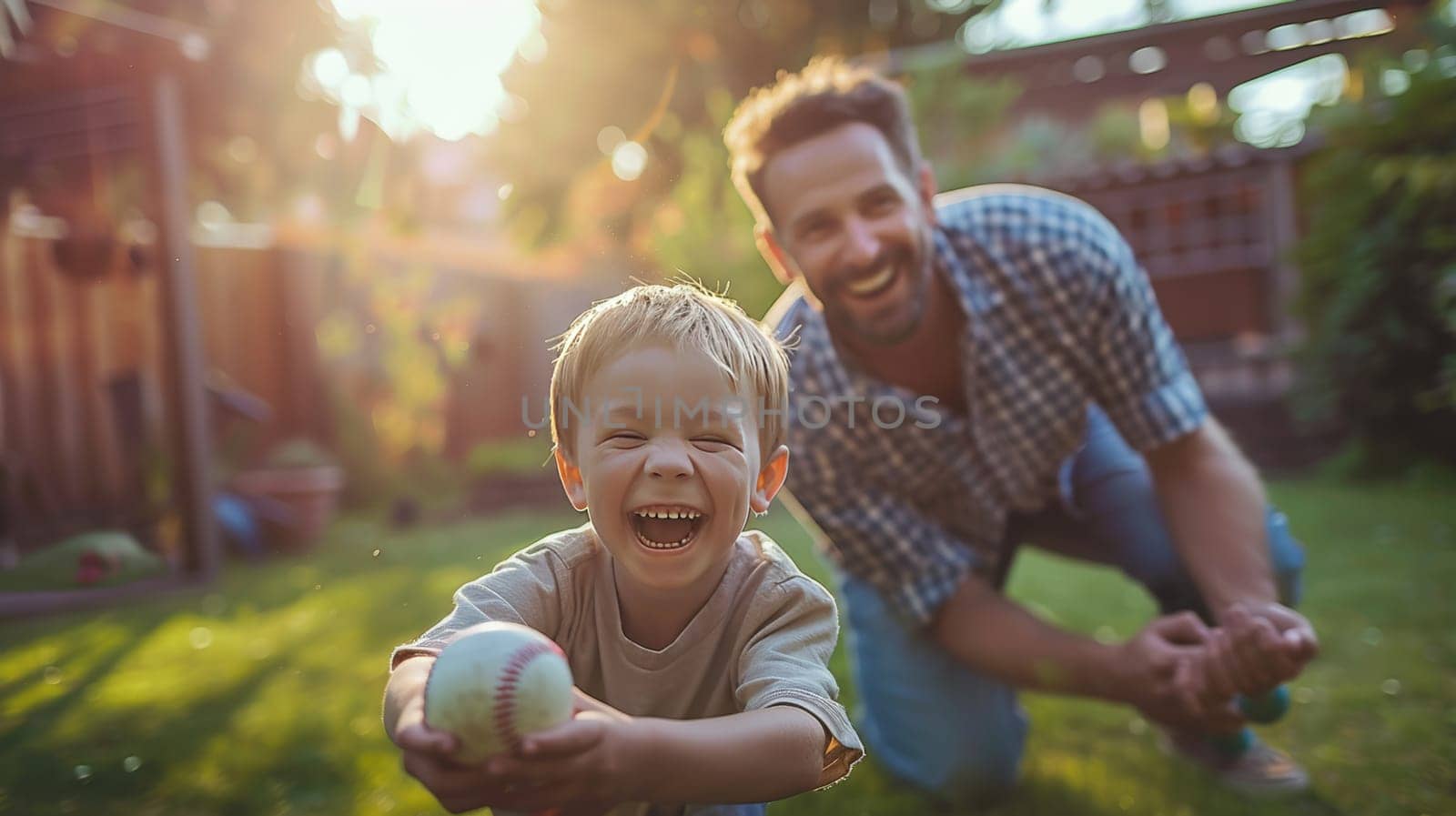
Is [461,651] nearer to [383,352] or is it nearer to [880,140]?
[880,140]

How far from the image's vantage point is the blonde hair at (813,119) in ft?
6.32

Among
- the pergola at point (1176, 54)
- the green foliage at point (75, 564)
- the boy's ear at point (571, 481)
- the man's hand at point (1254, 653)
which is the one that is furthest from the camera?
the pergola at point (1176, 54)

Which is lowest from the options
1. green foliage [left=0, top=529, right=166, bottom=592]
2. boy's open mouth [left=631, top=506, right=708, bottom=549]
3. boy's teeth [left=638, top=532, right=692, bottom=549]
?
green foliage [left=0, top=529, right=166, bottom=592]

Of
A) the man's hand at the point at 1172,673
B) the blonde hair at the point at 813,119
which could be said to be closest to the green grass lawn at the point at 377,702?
the man's hand at the point at 1172,673

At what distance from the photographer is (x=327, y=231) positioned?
304 inches

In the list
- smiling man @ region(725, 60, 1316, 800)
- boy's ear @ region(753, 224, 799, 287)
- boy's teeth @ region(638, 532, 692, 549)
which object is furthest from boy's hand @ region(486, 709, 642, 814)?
boy's ear @ region(753, 224, 799, 287)

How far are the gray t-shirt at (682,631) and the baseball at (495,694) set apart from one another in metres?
0.21

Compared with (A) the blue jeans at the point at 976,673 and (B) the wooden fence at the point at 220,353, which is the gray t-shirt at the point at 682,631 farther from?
(B) the wooden fence at the point at 220,353

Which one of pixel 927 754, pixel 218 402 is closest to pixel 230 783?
pixel 927 754

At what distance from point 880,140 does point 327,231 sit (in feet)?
22.3

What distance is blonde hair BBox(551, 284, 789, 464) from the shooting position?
1.13m

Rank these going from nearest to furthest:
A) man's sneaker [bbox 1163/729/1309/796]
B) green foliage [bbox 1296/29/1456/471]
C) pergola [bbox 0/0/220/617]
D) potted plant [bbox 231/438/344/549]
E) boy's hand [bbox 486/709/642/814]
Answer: boy's hand [bbox 486/709/642/814]
man's sneaker [bbox 1163/729/1309/796]
pergola [bbox 0/0/220/617]
green foliage [bbox 1296/29/1456/471]
potted plant [bbox 231/438/344/549]

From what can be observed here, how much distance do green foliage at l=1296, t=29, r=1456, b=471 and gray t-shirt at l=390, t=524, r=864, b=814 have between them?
5.14 metres

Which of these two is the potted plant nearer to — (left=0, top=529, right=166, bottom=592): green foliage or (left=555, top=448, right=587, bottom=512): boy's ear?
(left=0, top=529, right=166, bottom=592): green foliage
